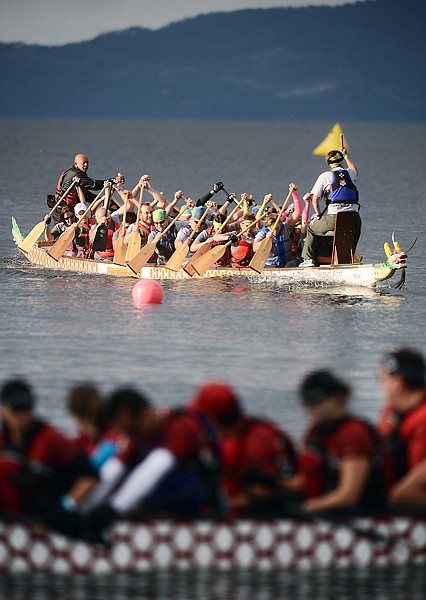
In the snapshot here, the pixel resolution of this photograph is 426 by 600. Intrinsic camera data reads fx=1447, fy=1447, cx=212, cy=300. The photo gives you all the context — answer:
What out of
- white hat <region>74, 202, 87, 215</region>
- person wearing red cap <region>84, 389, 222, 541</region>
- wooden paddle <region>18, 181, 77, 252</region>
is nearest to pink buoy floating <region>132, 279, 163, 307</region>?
white hat <region>74, 202, 87, 215</region>

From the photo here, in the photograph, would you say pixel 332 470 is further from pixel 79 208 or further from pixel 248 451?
pixel 79 208

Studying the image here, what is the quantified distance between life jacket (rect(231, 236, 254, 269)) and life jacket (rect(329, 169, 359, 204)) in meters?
2.19

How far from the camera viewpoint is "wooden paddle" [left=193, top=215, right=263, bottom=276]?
884 inches

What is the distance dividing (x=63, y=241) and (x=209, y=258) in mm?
3190

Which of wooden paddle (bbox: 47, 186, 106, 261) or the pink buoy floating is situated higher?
wooden paddle (bbox: 47, 186, 106, 261)

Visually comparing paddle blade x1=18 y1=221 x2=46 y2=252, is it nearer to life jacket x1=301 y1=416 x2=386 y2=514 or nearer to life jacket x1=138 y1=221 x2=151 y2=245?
life jacket x1=138 y1=221 x2=151 y2=245

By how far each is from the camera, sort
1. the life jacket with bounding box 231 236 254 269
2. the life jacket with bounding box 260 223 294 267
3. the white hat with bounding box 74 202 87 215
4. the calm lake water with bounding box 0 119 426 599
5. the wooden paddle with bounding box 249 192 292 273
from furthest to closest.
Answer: the white hat with bounding box 74 202 87 215
the life jacket with bounding box 231 236 254 269
the life jacket with bounding box 260 223 294 267
the wooden paddle with bounding box 249 192 292 273
the calm lake water with bounding box 0 119 426 599

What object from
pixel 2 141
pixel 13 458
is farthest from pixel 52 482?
pixel 2 141

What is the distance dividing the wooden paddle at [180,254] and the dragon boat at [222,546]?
13.3 metres

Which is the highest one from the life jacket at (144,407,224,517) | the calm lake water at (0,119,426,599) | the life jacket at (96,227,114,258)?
the life jacket at (96,227,114,258)

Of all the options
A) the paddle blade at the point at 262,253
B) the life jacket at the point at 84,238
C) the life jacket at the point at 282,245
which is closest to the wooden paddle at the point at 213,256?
the life jacket at the point at 282,245

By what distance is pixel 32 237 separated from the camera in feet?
85.6

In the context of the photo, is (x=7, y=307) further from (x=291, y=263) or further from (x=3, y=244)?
(x=3, y=244)

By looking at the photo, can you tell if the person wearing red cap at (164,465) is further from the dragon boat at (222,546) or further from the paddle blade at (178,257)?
the paddle blade at (178,257)
